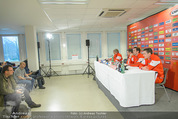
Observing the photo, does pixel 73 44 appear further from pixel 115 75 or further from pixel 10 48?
pixel 115 75

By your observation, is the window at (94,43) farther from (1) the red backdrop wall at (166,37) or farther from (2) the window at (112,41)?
(1) the red backdrop wall at (166,37)

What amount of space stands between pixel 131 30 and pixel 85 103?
393cm

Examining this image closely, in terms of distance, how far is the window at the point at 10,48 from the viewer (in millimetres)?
6770

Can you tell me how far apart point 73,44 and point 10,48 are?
13.8 feet

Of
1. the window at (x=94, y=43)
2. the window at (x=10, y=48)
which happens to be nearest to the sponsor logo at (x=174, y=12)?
the window at (x=94, y=43)

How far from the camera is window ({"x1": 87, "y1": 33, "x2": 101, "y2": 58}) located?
22.4 feet

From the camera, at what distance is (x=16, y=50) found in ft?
22.9

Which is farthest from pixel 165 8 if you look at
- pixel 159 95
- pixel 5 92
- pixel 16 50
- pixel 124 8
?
pixel 16 50

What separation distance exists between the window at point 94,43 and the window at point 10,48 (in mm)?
4878

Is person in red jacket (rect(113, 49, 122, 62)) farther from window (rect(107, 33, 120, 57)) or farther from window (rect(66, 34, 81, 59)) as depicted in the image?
window (rect(66, 34, 81, 59))

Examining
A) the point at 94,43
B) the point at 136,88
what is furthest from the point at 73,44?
the point at 136,88

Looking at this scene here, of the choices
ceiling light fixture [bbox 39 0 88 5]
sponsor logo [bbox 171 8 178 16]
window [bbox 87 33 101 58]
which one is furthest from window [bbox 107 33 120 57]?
ceiling light fixture [bbox 39 0 88 5]

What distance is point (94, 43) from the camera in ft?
22.5

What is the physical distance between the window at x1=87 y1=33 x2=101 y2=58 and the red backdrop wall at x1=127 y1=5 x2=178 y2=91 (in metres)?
3.14
